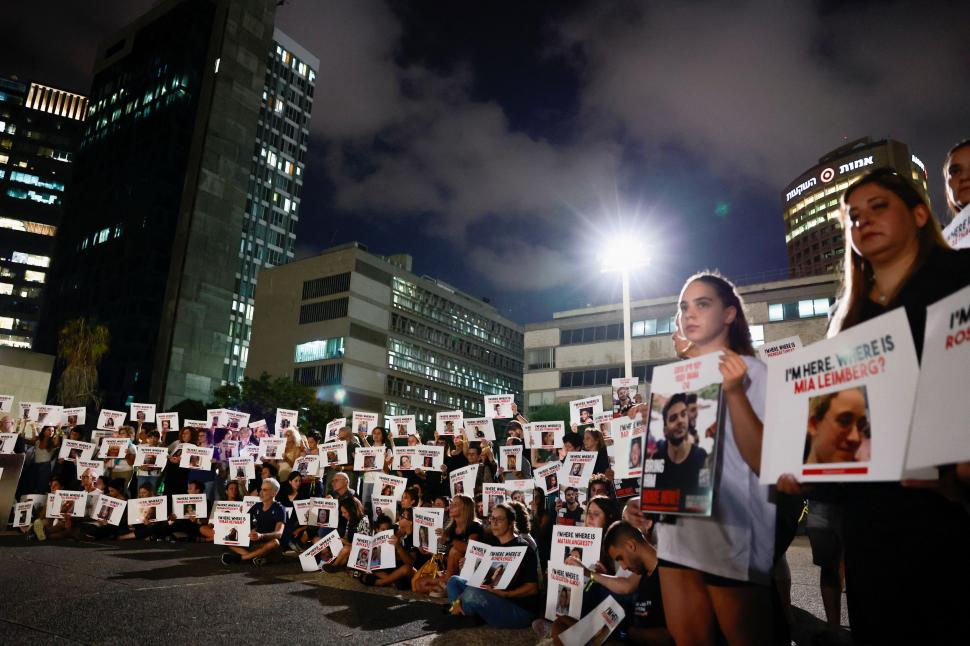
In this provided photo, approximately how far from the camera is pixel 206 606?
6.38m

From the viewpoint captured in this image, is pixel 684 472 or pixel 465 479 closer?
pixel 684 472

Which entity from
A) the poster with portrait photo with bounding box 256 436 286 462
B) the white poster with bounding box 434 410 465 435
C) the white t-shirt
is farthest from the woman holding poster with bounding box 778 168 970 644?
the poster with portrait photo with bounding box 256 436 286 462

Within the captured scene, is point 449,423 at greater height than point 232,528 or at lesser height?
greater

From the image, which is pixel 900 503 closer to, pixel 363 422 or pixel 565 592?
pixel 565 592

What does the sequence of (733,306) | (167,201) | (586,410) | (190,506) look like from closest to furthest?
(733,306)
(586,410)
(190,506)
(167,201)

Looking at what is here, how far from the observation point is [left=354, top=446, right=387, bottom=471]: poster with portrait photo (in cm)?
1079

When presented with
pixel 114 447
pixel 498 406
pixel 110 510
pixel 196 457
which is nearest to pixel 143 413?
pixel 114 447

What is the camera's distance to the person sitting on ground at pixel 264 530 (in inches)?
369

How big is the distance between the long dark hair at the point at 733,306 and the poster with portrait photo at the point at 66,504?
1256cm

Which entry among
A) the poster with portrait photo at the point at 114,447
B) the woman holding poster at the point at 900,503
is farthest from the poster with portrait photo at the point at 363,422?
the woman holding poster at the point at 900,503

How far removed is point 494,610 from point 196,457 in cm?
788

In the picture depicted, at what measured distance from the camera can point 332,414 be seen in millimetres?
56531

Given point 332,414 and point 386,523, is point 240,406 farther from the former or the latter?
point 386,523

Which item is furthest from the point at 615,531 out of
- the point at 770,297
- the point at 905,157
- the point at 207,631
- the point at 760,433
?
the point at 905,157
